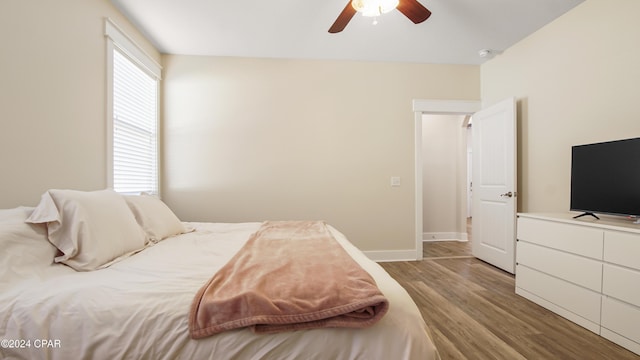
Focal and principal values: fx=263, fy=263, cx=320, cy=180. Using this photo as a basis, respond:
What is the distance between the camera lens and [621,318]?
1.64 m

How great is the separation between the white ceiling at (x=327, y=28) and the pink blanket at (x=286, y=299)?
7.37 feet

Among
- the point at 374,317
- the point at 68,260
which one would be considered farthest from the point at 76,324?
the point at 374,317

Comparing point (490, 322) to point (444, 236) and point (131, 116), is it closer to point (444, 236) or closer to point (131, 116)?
→ point (444, 236)

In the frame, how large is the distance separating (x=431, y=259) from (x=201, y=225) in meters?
2.85

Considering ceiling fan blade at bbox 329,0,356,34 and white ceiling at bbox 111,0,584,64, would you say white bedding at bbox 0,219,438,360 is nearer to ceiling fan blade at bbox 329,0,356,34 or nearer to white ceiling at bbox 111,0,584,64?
ceiling fan blade at bbox 329,0,356,34

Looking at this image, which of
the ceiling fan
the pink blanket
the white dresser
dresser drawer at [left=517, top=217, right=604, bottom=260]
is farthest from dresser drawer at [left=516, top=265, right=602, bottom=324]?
the ceiling fan

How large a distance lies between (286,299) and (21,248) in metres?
1.22

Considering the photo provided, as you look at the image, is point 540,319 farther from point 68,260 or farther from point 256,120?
point 256,120

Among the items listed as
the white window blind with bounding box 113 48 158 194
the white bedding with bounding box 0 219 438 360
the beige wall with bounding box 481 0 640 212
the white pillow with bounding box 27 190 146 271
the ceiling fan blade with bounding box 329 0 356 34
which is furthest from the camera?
the white window blind with bounding box 113 48 158 194

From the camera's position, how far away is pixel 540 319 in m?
1.95

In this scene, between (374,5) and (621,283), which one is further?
(374,5)

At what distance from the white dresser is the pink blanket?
1807mm

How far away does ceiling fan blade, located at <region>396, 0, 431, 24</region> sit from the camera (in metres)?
1.77

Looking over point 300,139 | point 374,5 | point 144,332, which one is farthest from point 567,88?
point 144,332
